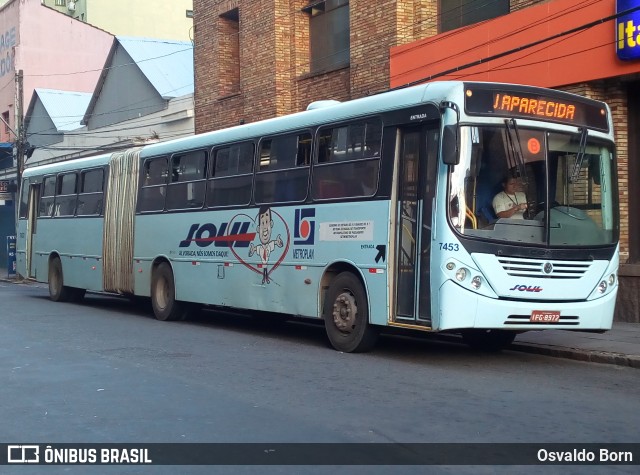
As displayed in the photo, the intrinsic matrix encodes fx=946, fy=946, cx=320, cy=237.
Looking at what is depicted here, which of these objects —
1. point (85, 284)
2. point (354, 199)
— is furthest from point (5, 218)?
point (354, 199)

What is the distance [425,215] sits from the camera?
11023 mm

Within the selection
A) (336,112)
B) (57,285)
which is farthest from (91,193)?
(336,112)

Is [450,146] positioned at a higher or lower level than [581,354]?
higher

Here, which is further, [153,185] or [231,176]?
[153,185]

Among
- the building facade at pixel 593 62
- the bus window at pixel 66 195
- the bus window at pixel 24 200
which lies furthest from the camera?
the bus window at pixel 24 200

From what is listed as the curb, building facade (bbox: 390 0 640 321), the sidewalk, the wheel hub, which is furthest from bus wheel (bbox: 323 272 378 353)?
building facade (bbox: 390 0 640 321)

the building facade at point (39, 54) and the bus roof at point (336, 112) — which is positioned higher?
the building facade at point (39, 54)

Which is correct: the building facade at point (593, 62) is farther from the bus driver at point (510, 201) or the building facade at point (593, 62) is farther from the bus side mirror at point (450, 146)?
the bus side mirror at point (450, 146)

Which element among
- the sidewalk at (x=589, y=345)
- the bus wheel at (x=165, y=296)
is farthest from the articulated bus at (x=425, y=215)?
the bus wheel at (x=165, y=296)

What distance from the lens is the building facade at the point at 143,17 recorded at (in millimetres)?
53469

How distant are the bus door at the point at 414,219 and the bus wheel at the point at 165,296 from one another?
6.57m

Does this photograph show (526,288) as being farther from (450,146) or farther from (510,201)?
(450,146)

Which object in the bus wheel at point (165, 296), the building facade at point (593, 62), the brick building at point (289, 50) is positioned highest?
the brick building at point (289, 50)

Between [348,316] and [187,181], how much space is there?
552cm
